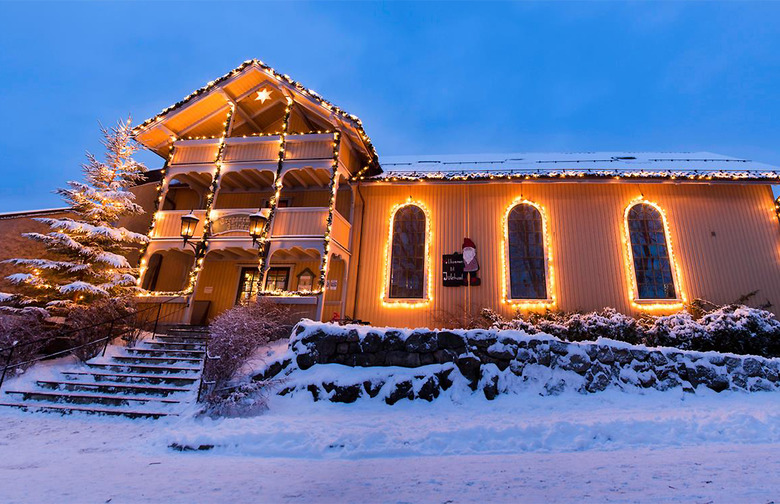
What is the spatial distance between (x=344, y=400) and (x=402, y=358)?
143cm

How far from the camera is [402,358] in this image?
7.53 meters

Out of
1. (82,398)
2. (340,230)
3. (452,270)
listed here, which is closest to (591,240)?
(452,270)

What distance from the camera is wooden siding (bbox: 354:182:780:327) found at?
1164cm

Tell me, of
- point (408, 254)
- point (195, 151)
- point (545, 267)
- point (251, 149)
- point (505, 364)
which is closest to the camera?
point (505, 364)

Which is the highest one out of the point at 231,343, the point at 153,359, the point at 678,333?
the point at 678,333

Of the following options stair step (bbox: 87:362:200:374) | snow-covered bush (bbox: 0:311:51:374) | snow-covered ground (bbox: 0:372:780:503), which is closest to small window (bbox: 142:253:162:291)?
snow-covered bush (bbox: 0:311:51:374)

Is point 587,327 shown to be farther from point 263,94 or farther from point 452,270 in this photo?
point 263,94

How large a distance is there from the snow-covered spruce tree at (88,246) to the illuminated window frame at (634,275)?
15924mm

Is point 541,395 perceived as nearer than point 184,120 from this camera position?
Yes

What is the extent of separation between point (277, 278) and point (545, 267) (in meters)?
9.88

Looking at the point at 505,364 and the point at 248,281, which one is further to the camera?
the point at 248,281

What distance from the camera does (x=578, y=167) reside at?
539 inches

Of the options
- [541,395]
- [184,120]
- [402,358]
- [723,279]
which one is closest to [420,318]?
[402,358]

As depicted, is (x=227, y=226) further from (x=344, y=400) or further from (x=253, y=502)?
(x=253, y=502)
